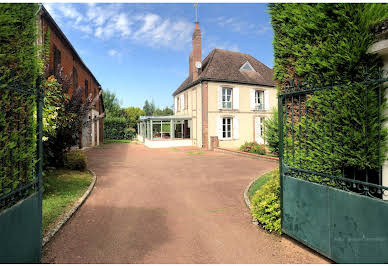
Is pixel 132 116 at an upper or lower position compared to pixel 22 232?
upper

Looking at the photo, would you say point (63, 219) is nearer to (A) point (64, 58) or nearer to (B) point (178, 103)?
(A) point (64, 58)

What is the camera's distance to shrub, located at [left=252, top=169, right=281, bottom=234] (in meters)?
4.05

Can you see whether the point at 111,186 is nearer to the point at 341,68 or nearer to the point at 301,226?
the point at 301,226

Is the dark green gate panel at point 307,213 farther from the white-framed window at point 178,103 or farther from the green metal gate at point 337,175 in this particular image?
the white-framed window at point 178,103

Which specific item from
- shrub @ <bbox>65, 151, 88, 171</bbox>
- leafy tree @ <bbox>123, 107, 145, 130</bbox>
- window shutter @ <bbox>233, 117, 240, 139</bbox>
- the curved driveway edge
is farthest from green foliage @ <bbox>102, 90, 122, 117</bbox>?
the curved driveway edge

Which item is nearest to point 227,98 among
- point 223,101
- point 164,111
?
point 223,101

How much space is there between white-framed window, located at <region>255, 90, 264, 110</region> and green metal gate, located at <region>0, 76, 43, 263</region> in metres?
20.0

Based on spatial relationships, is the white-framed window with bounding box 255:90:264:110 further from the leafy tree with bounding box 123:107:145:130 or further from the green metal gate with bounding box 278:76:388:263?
the leafy tree with bounding box 123:107:145:130

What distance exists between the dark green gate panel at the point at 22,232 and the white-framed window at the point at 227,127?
17503 millimetres

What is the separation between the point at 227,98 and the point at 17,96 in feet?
60.0

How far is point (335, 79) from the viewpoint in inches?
123

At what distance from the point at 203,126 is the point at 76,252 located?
15.9 metres

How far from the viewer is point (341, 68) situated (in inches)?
124

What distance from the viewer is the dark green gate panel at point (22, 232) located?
2.32 metres
